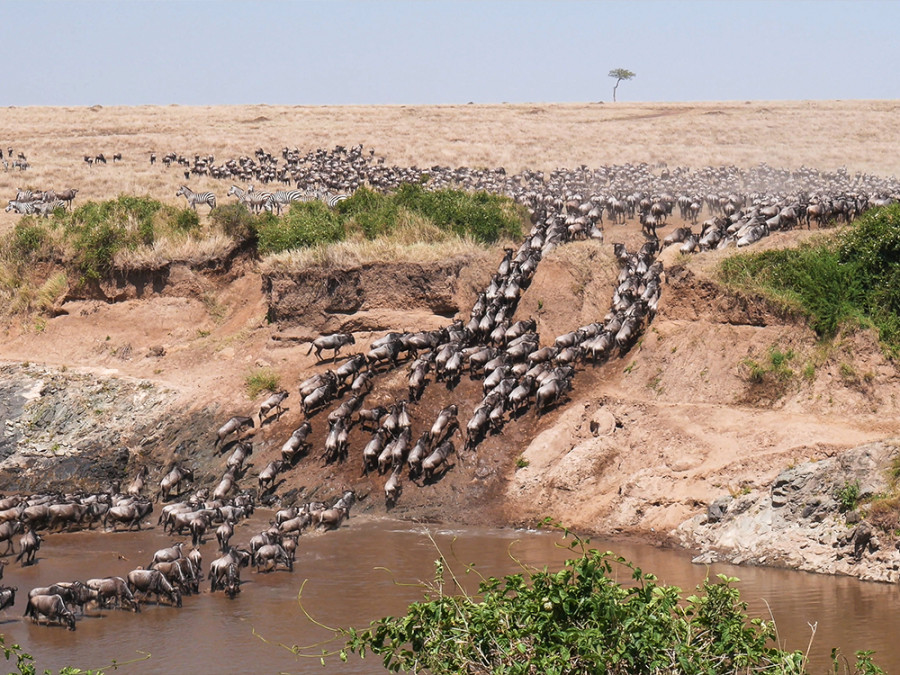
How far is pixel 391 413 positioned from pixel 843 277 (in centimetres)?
853

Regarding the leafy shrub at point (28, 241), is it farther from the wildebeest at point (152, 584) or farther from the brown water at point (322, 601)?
the wildebeest at point (152, 584)

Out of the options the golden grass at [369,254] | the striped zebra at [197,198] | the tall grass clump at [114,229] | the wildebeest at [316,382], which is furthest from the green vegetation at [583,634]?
the striped zebra at [197,198]

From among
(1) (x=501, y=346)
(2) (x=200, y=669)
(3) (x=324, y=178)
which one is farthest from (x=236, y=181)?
(2) (x=200, y=669)

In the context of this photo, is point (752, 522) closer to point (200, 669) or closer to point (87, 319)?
point (200, 669)

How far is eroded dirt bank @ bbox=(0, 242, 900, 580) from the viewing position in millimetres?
16016

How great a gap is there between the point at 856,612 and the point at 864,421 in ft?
17.5

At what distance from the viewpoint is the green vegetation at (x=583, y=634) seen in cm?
741

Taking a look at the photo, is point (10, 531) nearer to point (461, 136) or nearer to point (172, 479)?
point (172, 479)

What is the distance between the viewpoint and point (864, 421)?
17109mm

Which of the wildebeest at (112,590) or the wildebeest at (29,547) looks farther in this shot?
the wildebeest at (29,547)

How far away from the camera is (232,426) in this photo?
2092cm

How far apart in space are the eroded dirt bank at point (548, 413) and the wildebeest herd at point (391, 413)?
28 cm

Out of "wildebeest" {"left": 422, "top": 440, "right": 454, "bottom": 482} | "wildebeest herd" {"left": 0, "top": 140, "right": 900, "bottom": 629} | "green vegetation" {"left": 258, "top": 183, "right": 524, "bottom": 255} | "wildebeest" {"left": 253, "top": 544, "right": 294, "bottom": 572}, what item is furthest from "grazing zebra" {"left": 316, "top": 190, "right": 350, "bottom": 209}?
"wildebeest" {"left": 253, "top": 544, "right": 294, "bottom": 572}

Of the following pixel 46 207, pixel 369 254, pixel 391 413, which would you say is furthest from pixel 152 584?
pixel 46 207
